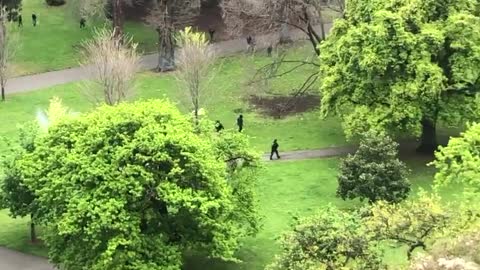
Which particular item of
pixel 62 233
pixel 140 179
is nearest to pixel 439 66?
pixel 140 179

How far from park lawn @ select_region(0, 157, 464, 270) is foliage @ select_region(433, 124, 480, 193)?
11.1 ft

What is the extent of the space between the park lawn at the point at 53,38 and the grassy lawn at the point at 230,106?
503cm

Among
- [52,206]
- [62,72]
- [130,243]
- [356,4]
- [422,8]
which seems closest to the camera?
[130,243]

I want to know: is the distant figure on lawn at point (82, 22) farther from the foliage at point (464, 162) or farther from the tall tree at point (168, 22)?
the foliage at point (464, 162)

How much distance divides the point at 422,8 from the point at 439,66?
109 inches

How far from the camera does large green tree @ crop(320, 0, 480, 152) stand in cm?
4056

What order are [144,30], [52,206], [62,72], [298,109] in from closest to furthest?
[52,206]
[298,109]
[62,72]
[144,30]

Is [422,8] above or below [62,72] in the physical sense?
above

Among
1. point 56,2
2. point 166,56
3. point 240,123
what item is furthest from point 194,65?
point 56,2

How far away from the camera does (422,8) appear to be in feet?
136

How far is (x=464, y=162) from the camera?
31.3m

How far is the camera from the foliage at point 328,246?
89.6ft

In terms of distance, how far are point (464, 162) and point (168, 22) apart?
29.0 metres

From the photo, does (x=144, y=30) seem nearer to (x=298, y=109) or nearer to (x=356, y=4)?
(x=298, y=109)
